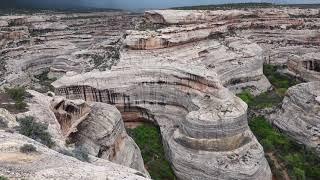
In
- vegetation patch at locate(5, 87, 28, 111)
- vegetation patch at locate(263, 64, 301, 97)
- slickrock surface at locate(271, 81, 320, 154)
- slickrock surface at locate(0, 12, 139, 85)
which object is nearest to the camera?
vegetation patch at locate(5, 87, 28, 111)

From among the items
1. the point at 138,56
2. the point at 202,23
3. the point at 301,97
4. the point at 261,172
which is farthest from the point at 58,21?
the point at 261,172

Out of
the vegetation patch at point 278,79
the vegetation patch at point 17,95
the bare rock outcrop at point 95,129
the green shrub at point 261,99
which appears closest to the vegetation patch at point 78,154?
the bare rock outcrop at point 95,129

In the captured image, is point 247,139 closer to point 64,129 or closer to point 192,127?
point 192,127

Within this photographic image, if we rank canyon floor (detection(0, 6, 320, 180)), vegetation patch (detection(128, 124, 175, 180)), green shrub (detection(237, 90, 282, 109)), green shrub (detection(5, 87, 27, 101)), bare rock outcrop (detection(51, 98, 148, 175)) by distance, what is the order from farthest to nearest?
green shrub (detection(237, 90, 282, 109))
vegetation patch (detection(128, 124, 175, 180))
green shrub (detection(5, 87, 27, 101))
bare rock outcrop (detection(51, 98, 148, 175))
canyon floor (detection(0, 6, 320, 180))

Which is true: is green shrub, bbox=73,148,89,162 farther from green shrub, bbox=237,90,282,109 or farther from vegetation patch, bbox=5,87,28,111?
green shrub, bbox=237,90,282,109

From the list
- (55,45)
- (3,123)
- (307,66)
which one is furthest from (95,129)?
(55,45)

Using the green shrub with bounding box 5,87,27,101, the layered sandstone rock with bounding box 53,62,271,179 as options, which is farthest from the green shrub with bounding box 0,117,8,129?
the layered sandstone rock with bounding box 53,62,271,179

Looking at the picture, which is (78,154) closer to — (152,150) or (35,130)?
(35,130)
